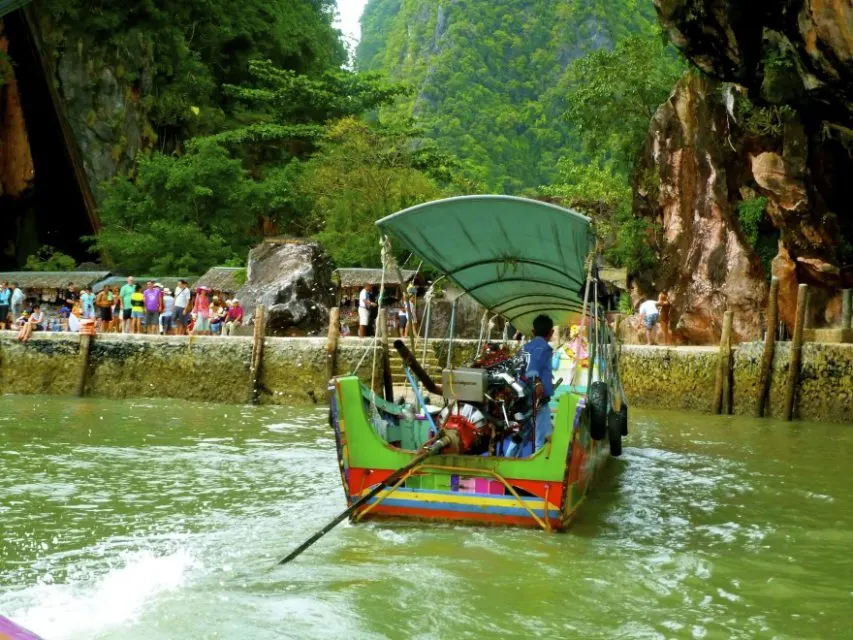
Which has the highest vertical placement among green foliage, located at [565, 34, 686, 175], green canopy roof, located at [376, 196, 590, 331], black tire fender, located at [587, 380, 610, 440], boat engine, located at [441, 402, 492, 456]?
green foliage, located at [565, 34, 686, 175]

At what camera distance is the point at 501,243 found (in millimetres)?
10289

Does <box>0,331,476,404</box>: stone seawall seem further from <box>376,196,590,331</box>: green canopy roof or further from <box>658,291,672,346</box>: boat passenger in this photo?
<box>658,291,672,346</box>: boat passenger

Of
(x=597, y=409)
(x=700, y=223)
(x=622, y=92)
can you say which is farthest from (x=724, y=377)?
(x=622, y=92)

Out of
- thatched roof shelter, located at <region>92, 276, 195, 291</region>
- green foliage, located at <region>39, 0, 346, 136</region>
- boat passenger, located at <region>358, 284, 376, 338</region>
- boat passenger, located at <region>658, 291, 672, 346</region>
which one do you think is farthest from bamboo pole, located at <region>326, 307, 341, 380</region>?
green foliage, located at <region>39, 0, 346, 136</region>

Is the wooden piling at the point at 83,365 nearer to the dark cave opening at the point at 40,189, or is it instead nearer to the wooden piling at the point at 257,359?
the wooden piling at the point at 257,359

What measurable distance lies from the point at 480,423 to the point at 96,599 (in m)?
3.77

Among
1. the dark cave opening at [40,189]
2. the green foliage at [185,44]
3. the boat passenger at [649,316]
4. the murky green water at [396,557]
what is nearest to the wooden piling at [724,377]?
the murky green water at [396,557]

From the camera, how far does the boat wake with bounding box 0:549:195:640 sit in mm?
6633

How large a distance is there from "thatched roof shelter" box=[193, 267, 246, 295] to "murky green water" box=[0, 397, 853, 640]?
14.5 metres

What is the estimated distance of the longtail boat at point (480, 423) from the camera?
8.79 m

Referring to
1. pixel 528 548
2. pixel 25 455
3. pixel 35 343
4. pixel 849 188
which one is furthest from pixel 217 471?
pixel 849 188

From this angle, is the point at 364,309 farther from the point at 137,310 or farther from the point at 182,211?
the point at 182,211

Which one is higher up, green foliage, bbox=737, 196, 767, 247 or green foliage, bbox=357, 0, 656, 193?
green foliage, bbox=357, 0, 656, 193

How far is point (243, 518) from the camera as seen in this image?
9922 mm
